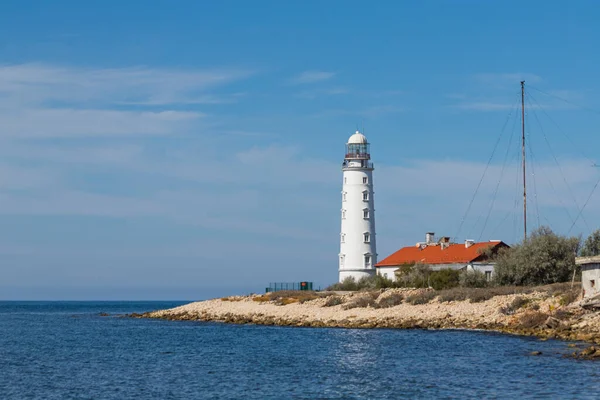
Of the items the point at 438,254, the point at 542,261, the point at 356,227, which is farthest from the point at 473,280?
the point at 356,227

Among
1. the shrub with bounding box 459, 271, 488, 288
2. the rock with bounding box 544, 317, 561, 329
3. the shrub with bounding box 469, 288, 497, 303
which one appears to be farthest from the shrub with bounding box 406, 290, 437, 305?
the rock with bounding box 544, 317, 561, 329

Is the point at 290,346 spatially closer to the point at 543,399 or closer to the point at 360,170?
the point at 543,399

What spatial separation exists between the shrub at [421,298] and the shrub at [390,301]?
73 centimetres

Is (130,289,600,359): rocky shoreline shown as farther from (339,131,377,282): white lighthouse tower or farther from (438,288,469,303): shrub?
(339,131,377,282): white lighthouse tower

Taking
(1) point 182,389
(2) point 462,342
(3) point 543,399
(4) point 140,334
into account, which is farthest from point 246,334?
(3) point 543,399

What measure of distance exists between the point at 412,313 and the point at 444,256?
18.4 metres

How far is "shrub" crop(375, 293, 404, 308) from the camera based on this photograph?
2178 inches

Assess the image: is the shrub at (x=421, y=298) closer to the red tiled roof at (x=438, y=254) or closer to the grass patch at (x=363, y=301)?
the grass patch at (x=363, y=301)

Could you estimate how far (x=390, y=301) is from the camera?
183 ft

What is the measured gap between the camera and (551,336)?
37.7 m

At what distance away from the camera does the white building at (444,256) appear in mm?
65250

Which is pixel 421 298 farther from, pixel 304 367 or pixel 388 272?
pixel 304 367

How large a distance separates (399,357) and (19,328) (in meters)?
42.5

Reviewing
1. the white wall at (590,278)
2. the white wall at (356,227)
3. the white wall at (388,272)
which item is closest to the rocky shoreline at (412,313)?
the white wall at (590,278)
